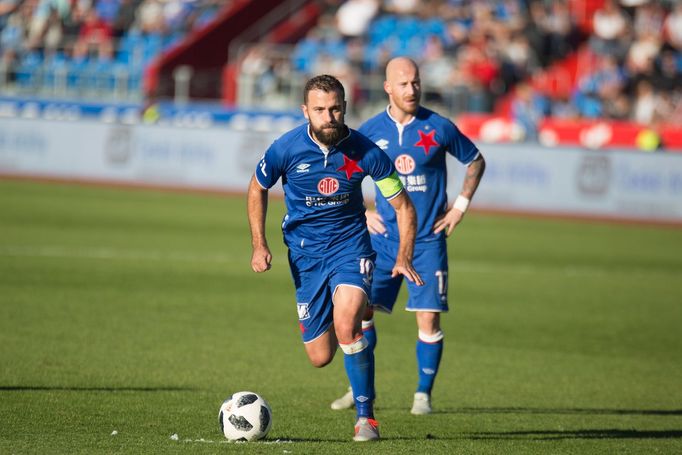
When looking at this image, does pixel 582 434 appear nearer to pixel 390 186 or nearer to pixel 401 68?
pixel 390 186

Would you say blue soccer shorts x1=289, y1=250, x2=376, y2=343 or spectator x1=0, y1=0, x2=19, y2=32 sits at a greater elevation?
spectator x1=0, y1=0, x2=19, y2=32

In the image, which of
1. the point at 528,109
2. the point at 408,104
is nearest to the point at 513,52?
the point at 528,109

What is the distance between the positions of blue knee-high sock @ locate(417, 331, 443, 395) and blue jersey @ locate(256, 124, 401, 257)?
1.67 m

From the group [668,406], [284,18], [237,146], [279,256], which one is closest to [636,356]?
[668,406]

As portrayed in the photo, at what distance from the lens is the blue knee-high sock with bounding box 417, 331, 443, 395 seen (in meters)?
8.80

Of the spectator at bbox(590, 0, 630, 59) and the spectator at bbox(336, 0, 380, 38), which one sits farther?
the spectator at bbox(336, 0, 380, 38)

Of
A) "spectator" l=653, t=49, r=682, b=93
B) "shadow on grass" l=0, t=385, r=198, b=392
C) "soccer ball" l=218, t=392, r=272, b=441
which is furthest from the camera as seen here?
"spectator" l=653, t=49, r=682, b=93

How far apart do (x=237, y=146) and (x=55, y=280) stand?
13.2m

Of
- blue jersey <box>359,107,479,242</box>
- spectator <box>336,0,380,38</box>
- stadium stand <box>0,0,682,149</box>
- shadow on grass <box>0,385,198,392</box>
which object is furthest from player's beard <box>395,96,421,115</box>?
spectator <box>336,0,380,38</box>

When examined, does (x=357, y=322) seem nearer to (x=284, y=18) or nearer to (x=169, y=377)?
(x=169, y=377)

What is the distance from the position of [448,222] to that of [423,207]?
0.24m

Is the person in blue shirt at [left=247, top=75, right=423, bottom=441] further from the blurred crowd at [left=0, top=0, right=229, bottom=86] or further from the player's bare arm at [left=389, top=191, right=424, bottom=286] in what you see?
the blurred crowd at [left=0, top=0, right=229, bottom=86]

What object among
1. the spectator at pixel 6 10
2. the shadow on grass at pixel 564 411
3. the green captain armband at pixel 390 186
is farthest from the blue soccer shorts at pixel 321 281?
the spectator at pixel 6 10

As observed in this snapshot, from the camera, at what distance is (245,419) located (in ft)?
23.0
